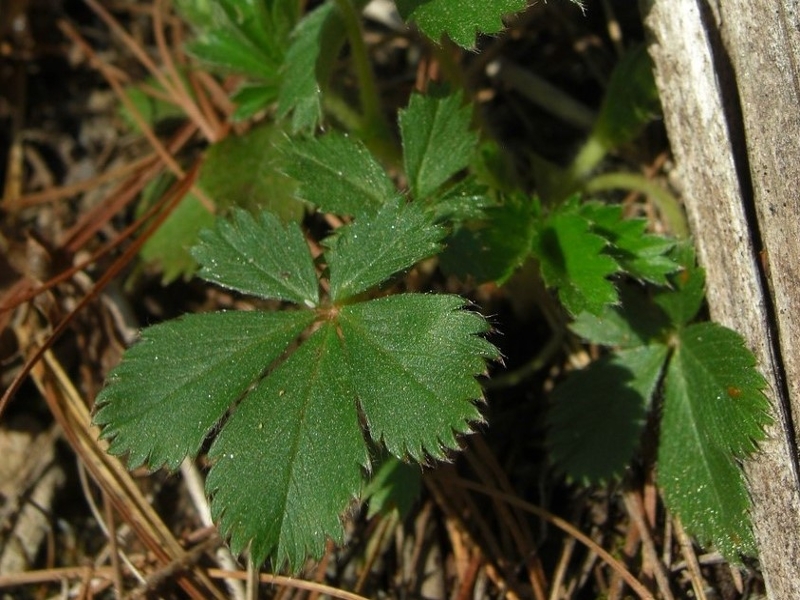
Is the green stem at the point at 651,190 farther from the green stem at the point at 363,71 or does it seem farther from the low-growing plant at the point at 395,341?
the green stem at the point at 363,71

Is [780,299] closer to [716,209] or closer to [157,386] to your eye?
[716,209]

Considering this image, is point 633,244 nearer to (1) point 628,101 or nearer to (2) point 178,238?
(1) point 628,101

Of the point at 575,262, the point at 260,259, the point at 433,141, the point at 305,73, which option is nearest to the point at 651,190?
the point at 575,262

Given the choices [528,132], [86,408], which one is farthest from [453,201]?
[86,408]

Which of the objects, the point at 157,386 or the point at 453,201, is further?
the point at 453,201

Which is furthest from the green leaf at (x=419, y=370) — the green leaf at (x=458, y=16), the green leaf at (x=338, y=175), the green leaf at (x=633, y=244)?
the green leaf at (x=458, y=16)

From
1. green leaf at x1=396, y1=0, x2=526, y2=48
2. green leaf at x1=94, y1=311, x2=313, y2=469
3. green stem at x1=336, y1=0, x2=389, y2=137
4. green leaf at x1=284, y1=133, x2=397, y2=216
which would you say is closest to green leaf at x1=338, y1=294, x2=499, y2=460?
green leaf at x1=94, y1=311, x2=313, y2=469
